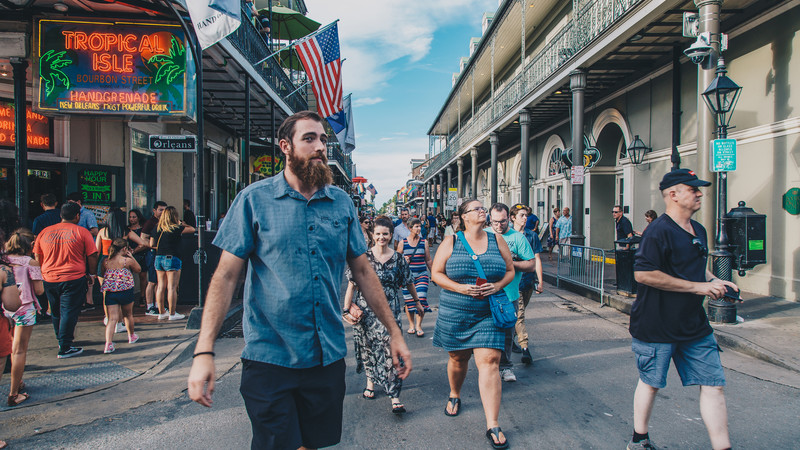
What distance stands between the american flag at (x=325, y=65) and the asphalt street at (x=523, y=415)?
332 inches

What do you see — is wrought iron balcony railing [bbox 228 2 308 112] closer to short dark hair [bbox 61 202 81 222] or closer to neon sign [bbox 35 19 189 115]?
neon sign [bbox 35 19 189 115]

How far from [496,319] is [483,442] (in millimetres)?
915

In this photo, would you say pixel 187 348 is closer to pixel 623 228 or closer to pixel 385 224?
pixel 385 224

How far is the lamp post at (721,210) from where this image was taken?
730 centimetres

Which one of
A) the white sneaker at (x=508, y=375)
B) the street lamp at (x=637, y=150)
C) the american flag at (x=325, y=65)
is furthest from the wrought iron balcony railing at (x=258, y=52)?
the street lamp at (x=637, y=150)

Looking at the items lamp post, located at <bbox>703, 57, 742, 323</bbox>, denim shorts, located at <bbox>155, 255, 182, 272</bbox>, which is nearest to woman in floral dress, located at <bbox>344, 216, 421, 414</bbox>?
denim shorts, located at <bbox>155, 255, 182, 272</bbox>

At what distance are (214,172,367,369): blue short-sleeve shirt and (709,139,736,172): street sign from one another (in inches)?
292

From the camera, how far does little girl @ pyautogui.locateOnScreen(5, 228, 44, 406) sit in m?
4.42

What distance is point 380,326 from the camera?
14.6 ft

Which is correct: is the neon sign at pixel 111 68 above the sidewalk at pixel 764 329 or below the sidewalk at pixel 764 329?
above

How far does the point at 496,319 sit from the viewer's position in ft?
12.2

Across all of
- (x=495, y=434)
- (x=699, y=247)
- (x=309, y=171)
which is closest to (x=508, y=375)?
(x=495, y=434)

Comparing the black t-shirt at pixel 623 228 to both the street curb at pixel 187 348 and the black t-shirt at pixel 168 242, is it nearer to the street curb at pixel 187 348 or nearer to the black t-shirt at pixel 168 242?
the street curb at pixel 187 348

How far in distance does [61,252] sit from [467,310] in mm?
4990
